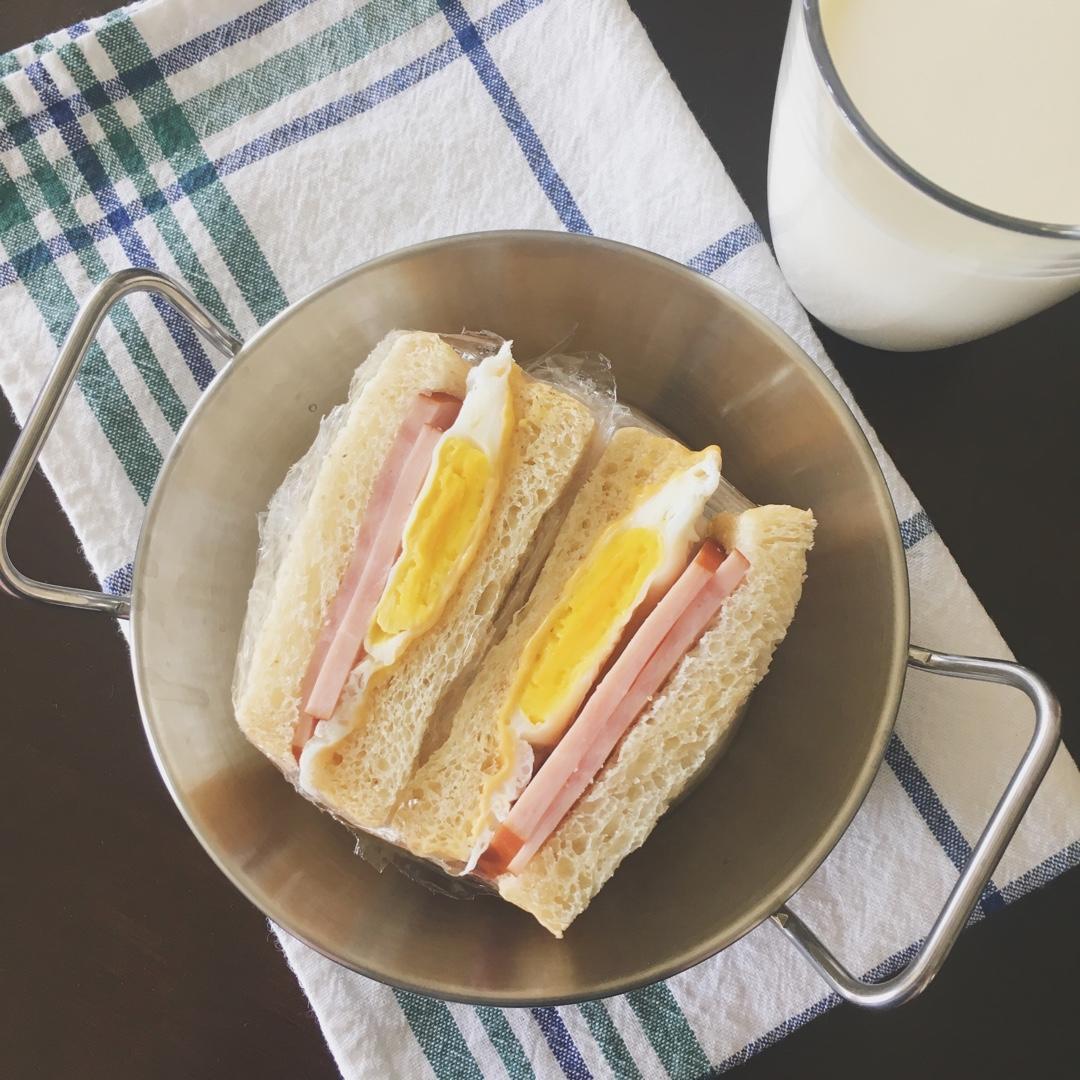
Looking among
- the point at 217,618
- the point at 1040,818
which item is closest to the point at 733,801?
the point at 1040,818

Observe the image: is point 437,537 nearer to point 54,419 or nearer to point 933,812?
point 54,419

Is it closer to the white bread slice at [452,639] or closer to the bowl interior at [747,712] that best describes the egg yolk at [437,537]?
the white bread slice at [452,639]

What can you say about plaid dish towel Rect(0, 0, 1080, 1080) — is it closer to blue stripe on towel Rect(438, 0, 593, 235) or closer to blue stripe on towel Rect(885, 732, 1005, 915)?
blue stripe on towel Rect(438, 0, 593, 235)

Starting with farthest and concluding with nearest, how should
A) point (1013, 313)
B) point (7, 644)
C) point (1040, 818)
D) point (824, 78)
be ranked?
point (7, 644), point (1040, 818), point (1013, 313), point (824, 78)

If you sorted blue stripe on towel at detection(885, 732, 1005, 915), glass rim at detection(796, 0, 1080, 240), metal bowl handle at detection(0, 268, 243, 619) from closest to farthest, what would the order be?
glass rim at detection(796, 0, 1080, 240) → metal bowl handle at detection(0, 268, 243, 619) → blue stripe on towel at detection(885, 732, 1005, 915)

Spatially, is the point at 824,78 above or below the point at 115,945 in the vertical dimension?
above

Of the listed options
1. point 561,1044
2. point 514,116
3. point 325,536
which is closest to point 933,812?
point 561,1044

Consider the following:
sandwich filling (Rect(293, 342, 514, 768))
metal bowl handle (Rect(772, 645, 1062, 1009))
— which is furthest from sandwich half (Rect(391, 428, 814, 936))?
metal bowl handle (Rect(772, 645, 1062, 1009))

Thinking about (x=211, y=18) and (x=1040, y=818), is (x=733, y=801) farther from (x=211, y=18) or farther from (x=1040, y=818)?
(x=211, y=18)
